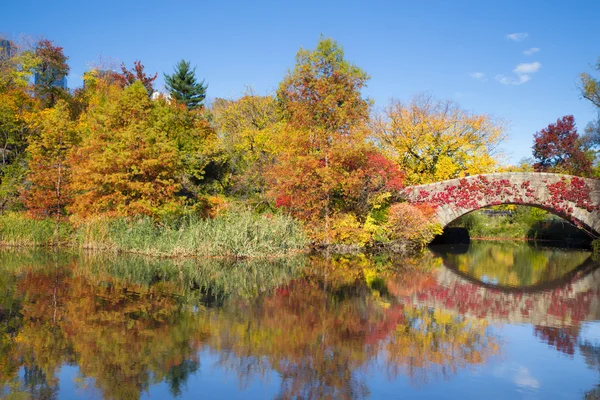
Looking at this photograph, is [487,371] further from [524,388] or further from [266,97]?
[266,97]

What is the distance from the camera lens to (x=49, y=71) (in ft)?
98.8

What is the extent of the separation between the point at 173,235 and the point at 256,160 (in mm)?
10117

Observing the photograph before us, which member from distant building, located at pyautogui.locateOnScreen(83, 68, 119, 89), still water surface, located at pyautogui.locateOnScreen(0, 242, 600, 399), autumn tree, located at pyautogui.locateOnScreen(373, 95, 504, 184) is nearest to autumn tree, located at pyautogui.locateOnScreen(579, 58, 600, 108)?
autumn tree, located at pyautogui.locateOnScreen(373, 95, 504, 184)

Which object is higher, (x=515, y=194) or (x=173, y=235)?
(x=515, y=194)

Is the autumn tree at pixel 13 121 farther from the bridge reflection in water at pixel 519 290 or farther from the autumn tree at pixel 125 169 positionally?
the bridge reflection in water at pixel 519 290

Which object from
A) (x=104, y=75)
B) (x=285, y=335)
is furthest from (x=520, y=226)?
(x=104, y=75)

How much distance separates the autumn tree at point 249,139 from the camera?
2283 centimetres

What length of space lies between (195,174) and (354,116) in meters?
7.64

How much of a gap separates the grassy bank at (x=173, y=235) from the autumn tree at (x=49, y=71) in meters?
15.1

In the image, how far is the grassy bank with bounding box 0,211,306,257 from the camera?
562 inches

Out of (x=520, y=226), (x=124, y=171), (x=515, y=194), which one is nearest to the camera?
(x=124, y=171)

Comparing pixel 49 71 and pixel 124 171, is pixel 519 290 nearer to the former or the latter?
pixel 124 171

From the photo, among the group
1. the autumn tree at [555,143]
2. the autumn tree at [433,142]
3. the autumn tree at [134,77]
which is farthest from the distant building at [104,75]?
the autumn tree at [555,143]

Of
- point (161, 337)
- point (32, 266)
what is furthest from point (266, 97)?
point (161, 337)
